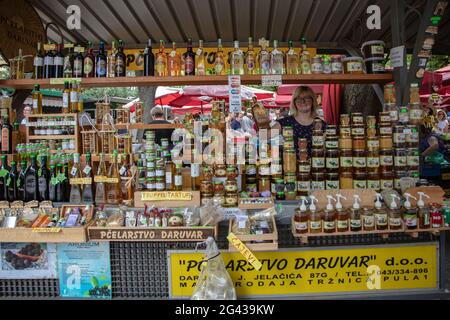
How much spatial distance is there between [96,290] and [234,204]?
1189mm

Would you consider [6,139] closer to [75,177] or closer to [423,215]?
[75,177]

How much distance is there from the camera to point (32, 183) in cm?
320

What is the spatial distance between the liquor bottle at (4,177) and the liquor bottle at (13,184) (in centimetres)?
2

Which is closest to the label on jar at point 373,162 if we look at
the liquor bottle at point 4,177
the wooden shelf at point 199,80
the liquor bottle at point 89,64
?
the wooden shelf at point 199,80

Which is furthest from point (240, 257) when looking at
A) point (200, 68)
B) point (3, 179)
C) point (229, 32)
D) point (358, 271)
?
point (229, 32)

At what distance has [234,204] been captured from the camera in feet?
10.1

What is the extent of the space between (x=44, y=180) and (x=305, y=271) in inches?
80.9

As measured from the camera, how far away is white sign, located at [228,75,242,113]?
11.4 feet

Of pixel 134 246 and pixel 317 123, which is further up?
pixel 317 123

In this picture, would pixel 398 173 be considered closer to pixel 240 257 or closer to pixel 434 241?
pixel 434 241

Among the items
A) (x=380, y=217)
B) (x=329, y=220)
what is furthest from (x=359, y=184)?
(x=329, y=220)

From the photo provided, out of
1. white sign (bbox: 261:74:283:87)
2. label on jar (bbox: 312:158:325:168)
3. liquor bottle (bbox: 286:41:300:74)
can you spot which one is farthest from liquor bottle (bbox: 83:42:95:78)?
label on jar (bbox: 312:158:325:168)

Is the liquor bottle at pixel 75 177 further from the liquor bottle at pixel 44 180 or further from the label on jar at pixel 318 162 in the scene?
the label on jar at pixel 318 162

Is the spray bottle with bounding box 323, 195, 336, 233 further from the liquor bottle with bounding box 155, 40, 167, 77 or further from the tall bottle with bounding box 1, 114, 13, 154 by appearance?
the tall bottle with bounding box 1, 114, 13, 154
